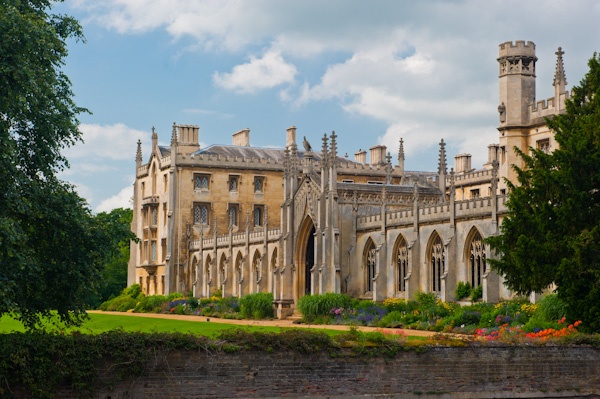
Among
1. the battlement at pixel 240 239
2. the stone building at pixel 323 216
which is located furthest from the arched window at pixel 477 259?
the battlement at pixel 240 239

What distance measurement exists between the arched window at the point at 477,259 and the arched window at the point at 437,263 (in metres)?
2.02

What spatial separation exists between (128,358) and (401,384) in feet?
15.2

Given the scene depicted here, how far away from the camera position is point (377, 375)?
16.1m

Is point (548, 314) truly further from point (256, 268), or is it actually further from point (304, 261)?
point (256, 268)

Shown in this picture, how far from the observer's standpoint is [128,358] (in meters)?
14.7

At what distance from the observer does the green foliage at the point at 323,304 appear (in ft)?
131

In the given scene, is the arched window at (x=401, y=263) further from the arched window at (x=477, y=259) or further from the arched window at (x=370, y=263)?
the arched window at (x=477, y=259)

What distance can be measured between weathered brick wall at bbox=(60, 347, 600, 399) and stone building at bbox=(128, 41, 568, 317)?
46.4ft

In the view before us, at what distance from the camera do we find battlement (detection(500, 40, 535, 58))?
4312 centimetres

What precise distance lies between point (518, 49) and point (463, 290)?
12980mm

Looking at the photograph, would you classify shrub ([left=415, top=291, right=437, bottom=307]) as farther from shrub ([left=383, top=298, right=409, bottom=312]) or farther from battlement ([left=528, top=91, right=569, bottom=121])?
battlement ([left=528, top=91, right=569, bottom=121])

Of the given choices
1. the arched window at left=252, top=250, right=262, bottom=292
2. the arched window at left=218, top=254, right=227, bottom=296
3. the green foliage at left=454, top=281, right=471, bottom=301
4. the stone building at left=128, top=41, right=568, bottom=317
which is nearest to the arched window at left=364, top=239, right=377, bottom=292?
the stone building at left=128, top=41, right=568, bottom=317

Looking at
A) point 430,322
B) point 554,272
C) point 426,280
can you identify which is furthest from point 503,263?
point 426,280

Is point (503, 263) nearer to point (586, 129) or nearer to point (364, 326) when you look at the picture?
point (586, 129)
